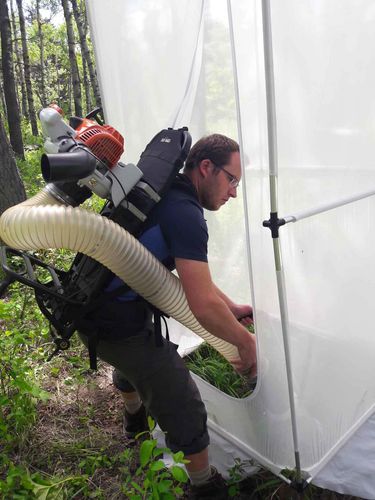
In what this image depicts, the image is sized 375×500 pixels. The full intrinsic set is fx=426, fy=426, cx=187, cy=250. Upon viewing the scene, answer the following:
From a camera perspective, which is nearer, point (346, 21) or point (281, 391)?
point (346, 21)

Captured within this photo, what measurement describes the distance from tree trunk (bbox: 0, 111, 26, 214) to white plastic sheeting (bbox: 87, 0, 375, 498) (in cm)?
232

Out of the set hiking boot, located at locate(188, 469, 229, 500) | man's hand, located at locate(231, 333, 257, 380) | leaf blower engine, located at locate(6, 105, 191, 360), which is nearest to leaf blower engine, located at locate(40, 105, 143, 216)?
leaf blower engine, located at locate(6, 105, 191, 360)

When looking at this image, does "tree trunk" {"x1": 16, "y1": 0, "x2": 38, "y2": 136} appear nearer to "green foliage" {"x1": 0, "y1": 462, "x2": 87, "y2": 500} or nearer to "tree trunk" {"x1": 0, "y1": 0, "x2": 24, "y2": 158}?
"tree trunk" {"x1": 0, "y1": 0, "x2": 24, "y2": 158}

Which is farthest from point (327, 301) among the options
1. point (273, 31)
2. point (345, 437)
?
point (273, 31)

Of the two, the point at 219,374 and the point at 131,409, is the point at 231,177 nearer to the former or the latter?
the point at 219,374

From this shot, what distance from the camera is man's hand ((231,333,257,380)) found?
6.15 feet

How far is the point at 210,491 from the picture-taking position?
1.93 m

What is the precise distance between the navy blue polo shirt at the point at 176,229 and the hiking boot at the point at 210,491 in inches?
36.5

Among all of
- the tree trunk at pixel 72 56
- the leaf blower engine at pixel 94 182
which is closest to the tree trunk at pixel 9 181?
the leaf blower engine at pixel 94 182

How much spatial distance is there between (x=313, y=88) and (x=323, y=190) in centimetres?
39

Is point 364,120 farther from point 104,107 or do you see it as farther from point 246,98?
point 104,107

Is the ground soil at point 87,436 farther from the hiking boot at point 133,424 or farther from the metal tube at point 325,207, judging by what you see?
the metal tube at point 325,207

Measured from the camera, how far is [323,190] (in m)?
1.69

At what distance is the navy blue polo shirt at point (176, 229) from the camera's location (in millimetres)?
1607
